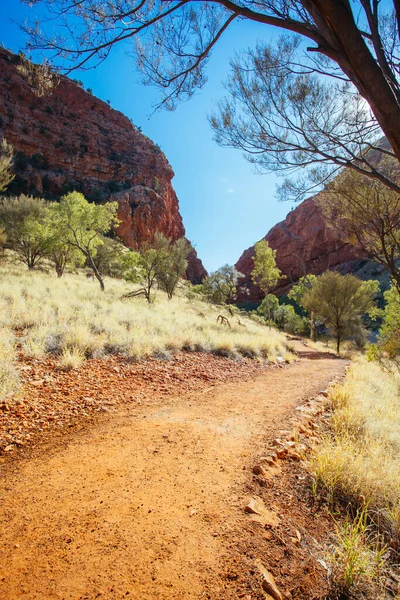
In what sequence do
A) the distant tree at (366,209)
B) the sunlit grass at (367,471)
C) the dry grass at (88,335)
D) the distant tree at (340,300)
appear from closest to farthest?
the sunlit grass at (367,471) < the dry grass at (88,335) < the distant tree at (366,209) < the distant tree at (340,300)

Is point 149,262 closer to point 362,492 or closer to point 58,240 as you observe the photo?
point 58,240

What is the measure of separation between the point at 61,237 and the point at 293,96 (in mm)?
17103

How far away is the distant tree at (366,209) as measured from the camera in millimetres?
6867

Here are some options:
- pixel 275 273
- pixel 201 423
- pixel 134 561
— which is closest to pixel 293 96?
pixel 201 423

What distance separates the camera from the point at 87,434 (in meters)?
2.99

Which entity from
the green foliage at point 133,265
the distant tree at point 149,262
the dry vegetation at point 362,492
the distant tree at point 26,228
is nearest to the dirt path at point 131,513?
the dry vegetation at point 362,492

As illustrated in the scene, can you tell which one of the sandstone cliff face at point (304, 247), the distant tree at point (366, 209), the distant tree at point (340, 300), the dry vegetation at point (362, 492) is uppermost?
the sandstone cliff face at point (304, 247)

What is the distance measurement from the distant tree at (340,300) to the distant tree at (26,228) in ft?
70.6

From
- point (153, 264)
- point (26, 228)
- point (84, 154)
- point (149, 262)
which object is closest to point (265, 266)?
point (153, 264)

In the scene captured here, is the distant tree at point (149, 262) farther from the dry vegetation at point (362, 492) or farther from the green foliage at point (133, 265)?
the dry vegetation at point (362, 492)

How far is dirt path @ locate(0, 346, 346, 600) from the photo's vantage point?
4.56ft

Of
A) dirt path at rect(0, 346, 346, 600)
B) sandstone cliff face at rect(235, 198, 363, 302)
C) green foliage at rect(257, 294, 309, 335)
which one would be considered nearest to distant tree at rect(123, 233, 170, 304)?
dirt path at rect(0, 346, 346, 600)

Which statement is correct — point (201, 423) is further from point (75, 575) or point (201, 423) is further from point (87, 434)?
point (75, 575)

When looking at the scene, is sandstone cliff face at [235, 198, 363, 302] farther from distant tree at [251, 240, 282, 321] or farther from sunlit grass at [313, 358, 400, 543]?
sunlit grass at [313, 358, 400, 543]
